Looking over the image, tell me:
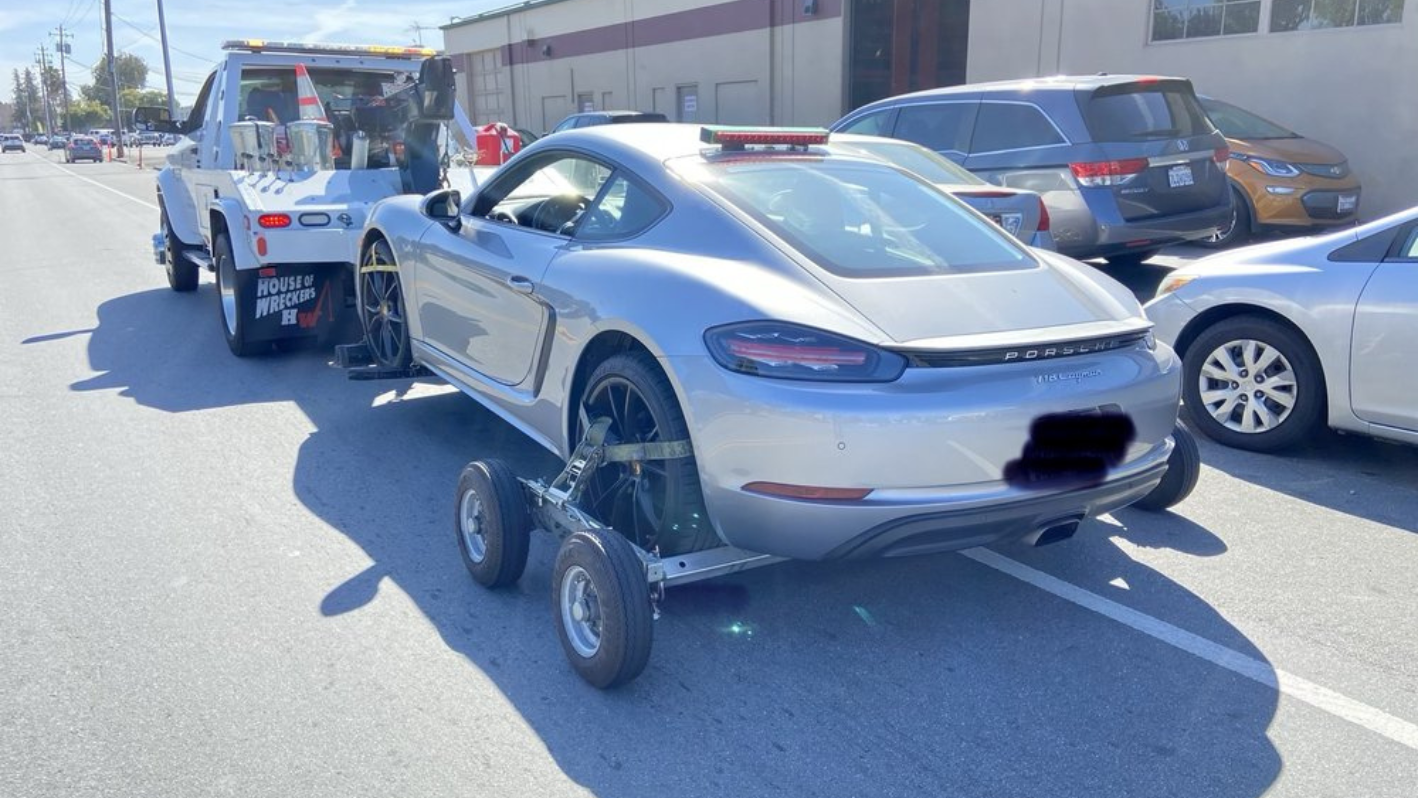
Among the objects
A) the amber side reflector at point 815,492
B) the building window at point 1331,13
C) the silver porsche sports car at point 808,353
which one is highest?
the building window at point 1331,13

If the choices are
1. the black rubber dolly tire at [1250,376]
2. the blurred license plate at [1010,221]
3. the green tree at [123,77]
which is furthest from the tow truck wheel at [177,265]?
the green tree at [123,77]

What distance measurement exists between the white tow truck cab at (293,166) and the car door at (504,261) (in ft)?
7.94

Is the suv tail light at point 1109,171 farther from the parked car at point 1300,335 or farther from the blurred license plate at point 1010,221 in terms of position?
the parked car at point 1300,335

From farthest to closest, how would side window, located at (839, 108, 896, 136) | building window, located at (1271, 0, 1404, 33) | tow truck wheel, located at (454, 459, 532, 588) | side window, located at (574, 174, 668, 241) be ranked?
building window, located at (1271, 0, 1404, 33) < side window, located at (839, 108, 896, 136) < side window, located at (574, 174, 668, 241) < tow truck wheel, located at (454, 459, 532, 588)

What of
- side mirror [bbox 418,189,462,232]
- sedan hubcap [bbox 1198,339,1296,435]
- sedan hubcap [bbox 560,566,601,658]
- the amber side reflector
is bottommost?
sedan hubcap [bbox 560,566,601,658]

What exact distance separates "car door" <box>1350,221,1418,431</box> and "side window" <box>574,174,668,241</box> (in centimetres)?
334

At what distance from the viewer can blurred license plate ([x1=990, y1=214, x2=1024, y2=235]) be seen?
754 cm

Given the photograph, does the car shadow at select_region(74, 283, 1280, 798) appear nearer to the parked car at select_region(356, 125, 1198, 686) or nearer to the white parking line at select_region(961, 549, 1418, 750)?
the white parking line at select_region(961, 549, 1418, 750)

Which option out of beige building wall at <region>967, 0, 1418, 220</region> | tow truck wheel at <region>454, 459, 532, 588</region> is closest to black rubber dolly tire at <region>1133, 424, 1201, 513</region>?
tow truck wheel at <region>454, 459, 532, 588</region>

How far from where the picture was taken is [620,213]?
4246mm

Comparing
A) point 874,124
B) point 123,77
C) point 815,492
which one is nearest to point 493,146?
point 874,124

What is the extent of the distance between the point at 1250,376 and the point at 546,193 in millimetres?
3623

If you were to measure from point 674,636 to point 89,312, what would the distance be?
336 inches

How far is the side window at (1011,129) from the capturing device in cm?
936
